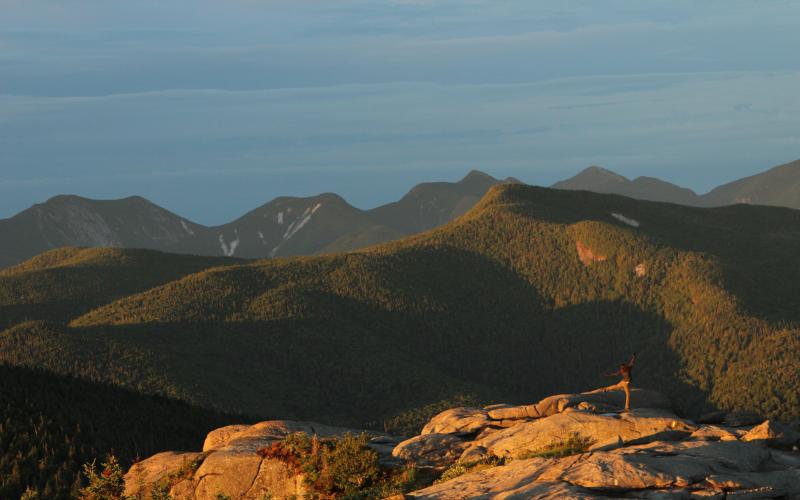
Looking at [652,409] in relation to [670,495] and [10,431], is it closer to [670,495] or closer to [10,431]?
[670,495]

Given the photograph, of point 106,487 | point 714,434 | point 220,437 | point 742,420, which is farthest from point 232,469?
point 742,420

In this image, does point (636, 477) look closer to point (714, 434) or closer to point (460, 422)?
point (714, 434)

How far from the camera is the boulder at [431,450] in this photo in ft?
198

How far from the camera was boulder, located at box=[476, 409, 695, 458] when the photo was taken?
57.1m

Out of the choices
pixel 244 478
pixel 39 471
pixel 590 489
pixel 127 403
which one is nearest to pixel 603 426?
pixel 590 489

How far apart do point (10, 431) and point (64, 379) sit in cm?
3909

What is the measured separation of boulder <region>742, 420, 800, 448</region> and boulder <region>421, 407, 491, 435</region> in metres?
15.3

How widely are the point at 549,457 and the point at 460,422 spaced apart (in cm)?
1178

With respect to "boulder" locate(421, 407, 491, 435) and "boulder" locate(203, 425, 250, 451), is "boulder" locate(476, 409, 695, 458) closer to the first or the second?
"boulder" locate(421, 407, 491, 435)

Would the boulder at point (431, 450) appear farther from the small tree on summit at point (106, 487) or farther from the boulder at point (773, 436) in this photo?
the small tree on summit at point (106, 487)

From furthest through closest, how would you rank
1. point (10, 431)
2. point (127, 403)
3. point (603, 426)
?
point (127, 403), point (10, 431), point (603, 426)

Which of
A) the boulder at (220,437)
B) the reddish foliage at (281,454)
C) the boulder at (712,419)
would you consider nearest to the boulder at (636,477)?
the boulder at (712,419)

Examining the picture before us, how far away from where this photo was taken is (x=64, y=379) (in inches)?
5664

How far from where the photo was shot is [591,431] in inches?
2275
